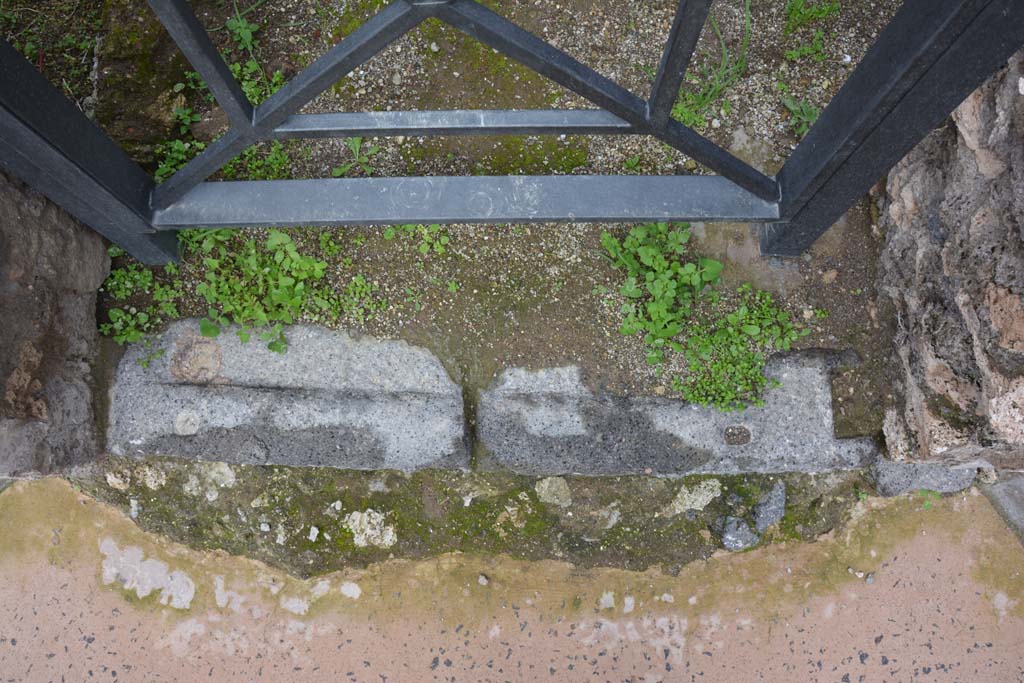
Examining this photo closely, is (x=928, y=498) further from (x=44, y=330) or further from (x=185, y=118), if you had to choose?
(x=44, y=330)

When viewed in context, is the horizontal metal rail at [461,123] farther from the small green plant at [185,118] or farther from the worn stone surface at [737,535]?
the worn stone surface at [737,535]

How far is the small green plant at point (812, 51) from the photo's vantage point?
253 centimetres

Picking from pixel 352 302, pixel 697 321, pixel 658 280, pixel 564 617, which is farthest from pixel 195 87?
pixel 564 617

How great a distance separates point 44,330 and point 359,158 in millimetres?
1112

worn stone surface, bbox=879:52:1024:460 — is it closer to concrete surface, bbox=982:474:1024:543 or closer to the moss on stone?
the moss on stone

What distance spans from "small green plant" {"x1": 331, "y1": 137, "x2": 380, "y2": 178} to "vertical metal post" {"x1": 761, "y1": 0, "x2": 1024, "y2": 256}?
1323 millimetres

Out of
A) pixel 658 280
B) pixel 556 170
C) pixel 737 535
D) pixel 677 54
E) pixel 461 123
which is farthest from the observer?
pixel 737 535

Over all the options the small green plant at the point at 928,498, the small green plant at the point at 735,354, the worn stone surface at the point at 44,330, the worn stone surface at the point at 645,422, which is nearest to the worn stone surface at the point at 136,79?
the worn stone surface at the point at 44,330

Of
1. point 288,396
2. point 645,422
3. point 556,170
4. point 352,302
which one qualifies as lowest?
point 645,422

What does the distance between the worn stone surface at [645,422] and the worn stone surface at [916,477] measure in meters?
0.49

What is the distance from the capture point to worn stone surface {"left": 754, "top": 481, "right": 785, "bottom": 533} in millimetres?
2848

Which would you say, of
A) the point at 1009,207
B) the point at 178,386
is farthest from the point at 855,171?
the point at 178,386

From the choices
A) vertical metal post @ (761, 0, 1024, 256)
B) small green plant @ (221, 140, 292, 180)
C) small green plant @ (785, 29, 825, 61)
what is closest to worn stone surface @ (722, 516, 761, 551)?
vertical metal post @ (761, 0, 1024, 256)

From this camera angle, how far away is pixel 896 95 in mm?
1614
